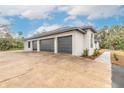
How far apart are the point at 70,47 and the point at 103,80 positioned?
22.9 feet

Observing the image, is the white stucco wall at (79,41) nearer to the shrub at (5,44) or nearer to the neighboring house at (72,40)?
the neighboring house at (72,40)

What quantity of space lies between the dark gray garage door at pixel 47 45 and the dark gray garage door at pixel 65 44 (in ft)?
5.20

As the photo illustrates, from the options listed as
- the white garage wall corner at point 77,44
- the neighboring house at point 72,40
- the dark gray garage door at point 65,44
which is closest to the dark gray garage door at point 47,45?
the neighboring house at point 72,40

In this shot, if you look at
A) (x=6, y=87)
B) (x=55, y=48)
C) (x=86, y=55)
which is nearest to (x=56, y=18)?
(x=55, y=48)

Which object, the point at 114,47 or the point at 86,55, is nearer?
the point at 86,55

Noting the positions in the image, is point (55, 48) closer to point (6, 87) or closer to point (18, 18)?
point (18, 18)

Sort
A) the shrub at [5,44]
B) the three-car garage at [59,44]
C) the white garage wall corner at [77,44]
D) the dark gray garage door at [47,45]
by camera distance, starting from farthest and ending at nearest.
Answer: the shrub at [5,44] < the dark gray garage door at [47,45] < the three-car garage at [59,44] < the white garage wall corner at [77,44]

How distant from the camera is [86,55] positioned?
1257 centimetres

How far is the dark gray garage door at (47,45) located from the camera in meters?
15.6

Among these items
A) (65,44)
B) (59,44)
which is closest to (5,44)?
(59,44)

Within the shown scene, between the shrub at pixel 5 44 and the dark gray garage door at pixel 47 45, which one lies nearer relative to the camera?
the dark gray garage door at pixel 47 45

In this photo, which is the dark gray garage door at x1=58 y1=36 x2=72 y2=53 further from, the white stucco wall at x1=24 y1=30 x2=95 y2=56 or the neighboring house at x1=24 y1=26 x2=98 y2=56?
the white stucco wall at x1=24 y1=30 x2=95 y2=56
